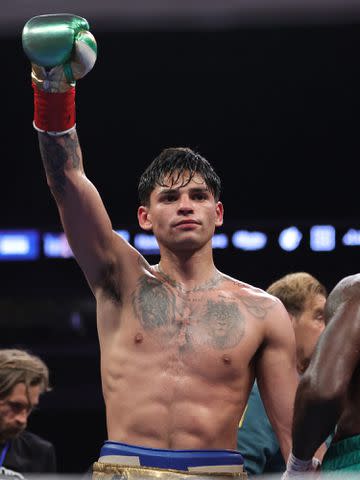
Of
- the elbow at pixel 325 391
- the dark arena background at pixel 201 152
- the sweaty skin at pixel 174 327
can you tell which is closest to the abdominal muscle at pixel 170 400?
the sweaty skin at pixel 174 327

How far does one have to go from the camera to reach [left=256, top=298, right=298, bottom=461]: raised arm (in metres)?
2.19

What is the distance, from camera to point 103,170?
7270 millimetres

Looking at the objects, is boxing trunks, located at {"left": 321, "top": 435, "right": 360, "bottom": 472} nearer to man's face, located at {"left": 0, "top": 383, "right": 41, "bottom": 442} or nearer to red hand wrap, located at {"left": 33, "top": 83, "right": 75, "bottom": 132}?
red hand wrap, located at {"left": 33, "top": 83, "right": 75, "bottom": 132}

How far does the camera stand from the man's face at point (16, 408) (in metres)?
3.28

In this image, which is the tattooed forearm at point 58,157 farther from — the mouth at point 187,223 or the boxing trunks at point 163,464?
the boxing trunks at point 163,464

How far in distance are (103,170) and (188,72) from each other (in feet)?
3.74

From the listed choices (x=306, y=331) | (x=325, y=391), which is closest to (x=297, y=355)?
(x=306, y=331)

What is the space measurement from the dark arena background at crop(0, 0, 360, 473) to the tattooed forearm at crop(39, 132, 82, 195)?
4.22 m

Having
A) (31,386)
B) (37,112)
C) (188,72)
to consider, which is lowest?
(31,386)

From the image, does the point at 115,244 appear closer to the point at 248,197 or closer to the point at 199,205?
the point at 199,205

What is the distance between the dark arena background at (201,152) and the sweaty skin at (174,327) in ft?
13.6

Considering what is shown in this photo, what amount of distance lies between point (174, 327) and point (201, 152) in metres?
4.91

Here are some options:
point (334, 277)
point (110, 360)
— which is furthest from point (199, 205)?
A: point (334, 277)

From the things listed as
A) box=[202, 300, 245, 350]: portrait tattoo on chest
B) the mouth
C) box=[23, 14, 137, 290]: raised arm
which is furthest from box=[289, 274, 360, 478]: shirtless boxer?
box=[23, 14, 137, 290]: raised arm
